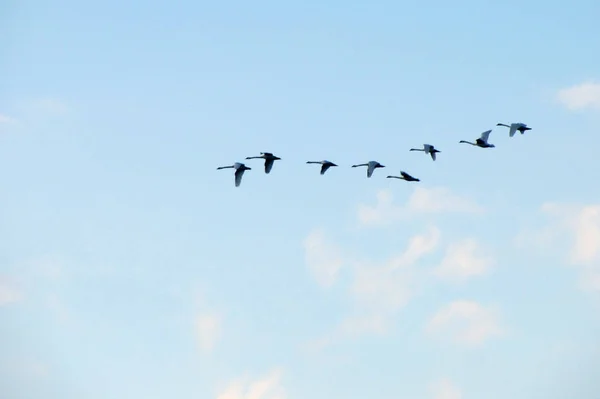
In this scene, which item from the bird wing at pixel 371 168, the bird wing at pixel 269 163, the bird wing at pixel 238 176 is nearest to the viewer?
the bird wing at pixel 371 168

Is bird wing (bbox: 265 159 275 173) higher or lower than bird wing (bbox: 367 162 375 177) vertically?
higher

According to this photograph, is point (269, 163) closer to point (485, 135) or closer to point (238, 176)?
point (238, 176)

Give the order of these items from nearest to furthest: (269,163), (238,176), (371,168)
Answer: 1. (371,168)
2. (238,176)
3. (269,163)

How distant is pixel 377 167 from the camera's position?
353 feet

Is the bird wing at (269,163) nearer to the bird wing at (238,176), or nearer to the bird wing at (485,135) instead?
the bird wing at (238,176)

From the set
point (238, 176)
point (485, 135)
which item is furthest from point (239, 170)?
point (485, 135)

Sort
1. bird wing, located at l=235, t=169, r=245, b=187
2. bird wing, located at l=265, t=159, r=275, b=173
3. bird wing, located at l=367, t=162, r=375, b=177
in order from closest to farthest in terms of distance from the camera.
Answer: bird wing, located at l=367, t=162, r=375, b=177
bird wing, located at l=235, t=169, r=245, b=187
bird wing, located at l=265, t=159, r=275, b=173

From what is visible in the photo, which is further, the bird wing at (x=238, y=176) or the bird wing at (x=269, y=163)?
the bird wing at (x=269, y=163)

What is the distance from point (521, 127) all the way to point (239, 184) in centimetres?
2906

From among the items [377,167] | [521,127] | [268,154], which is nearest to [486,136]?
[521,127]

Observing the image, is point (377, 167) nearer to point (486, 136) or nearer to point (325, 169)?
point (325, 169)

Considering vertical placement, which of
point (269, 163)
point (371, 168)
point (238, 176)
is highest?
point (269, 163)

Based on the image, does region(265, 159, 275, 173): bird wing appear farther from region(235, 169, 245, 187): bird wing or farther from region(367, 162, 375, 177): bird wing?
region(367, 162, 375, 177): bird wing

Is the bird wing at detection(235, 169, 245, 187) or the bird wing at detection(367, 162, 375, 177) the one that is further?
the bird wing at detection(235, 169, 245, 187)
